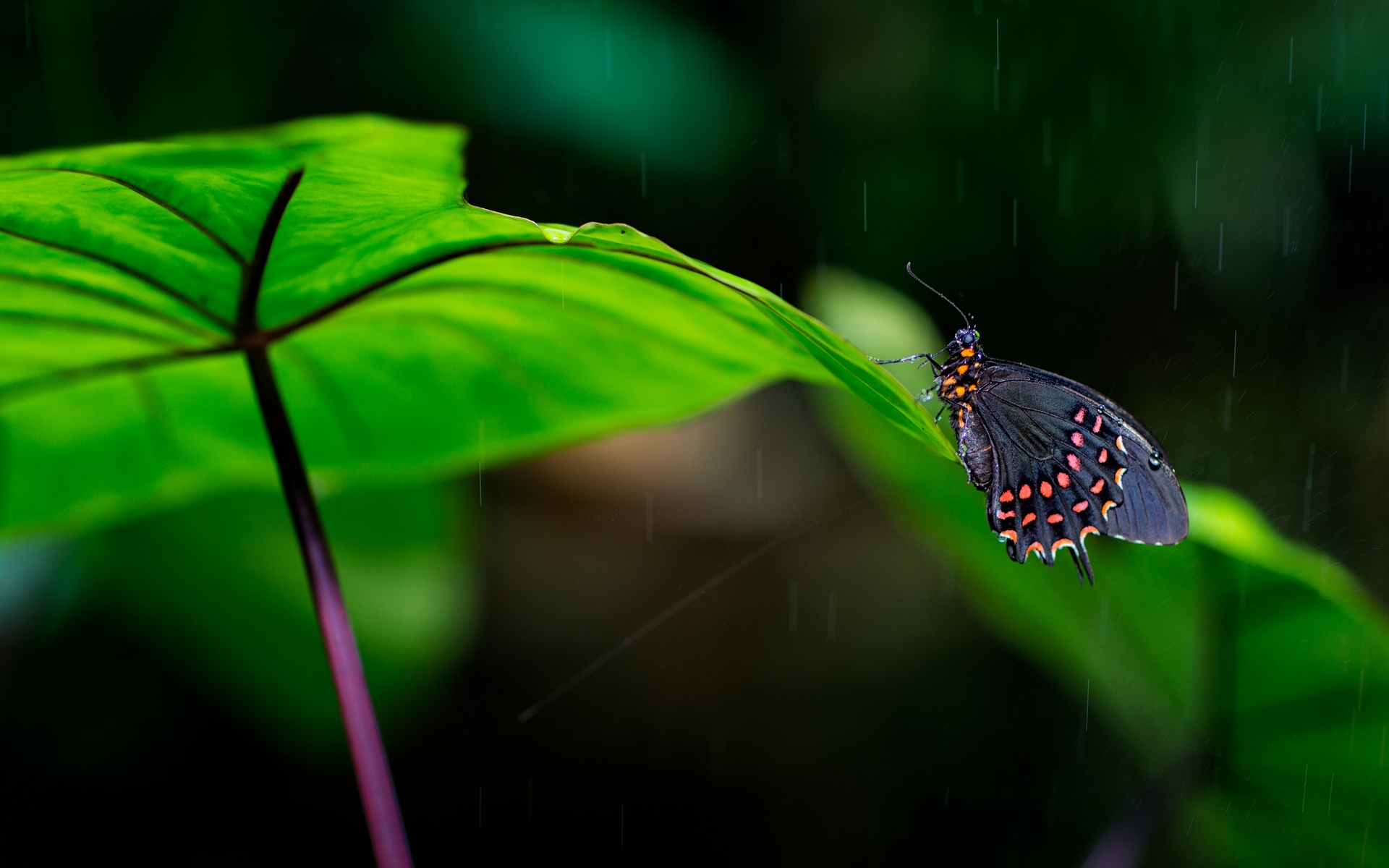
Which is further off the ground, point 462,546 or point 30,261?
point 30,261

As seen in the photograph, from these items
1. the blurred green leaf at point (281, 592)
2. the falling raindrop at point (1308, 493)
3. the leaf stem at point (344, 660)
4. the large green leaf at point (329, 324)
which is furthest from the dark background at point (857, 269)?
the leaf stem at point (344, 660)

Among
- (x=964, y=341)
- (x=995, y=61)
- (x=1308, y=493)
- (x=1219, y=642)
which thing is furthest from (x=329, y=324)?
(x=1308, y=493)

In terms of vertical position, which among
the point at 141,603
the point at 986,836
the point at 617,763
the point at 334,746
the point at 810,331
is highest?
the point at 810,331

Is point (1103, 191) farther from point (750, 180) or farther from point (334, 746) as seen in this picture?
point (334, 746)

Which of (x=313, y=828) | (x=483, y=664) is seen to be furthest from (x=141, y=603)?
(x=483, y=664)

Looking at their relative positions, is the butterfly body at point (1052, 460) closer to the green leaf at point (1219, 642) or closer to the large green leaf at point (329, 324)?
the green leaf at point (1219, 642)

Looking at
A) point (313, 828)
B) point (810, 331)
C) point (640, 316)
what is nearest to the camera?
point (810, 331)
